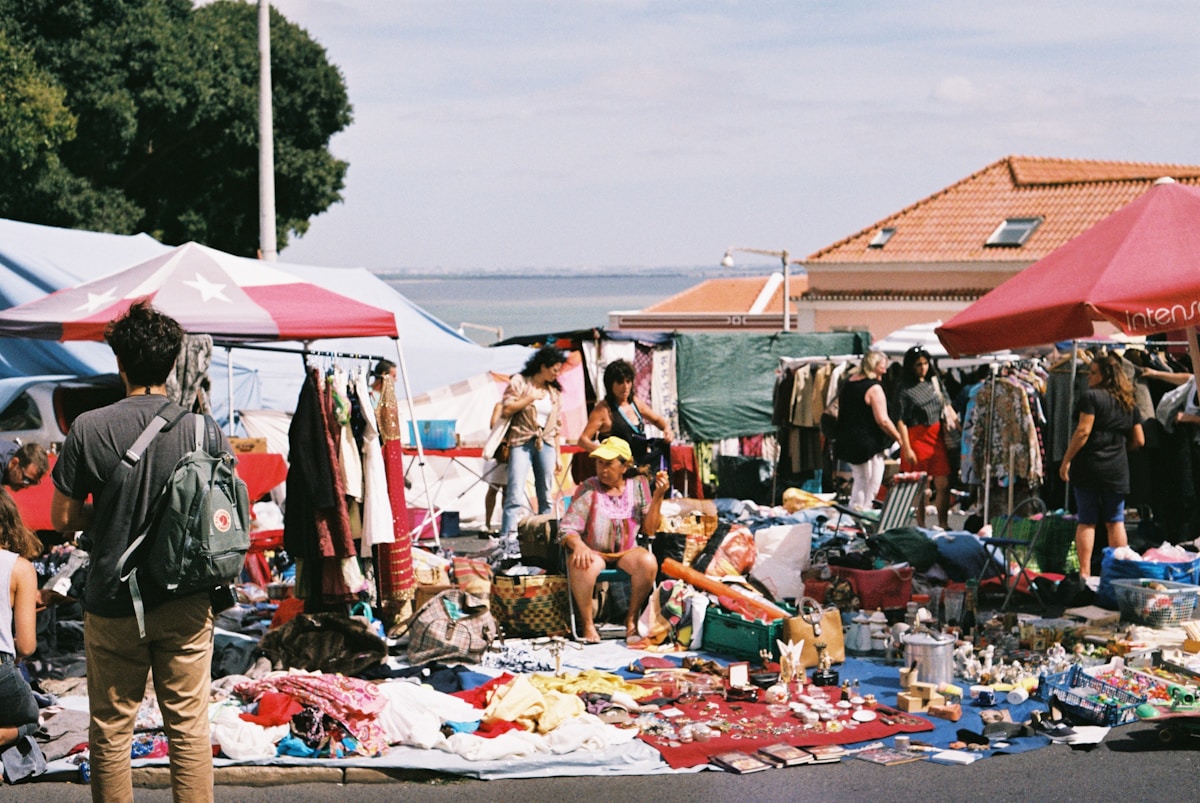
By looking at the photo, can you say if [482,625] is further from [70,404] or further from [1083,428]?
[70,404]

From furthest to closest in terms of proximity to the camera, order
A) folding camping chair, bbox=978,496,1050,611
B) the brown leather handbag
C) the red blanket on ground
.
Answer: folding camping chair, bbox=978,496,1050,611, the brown leather handbag, the red blanket on ground

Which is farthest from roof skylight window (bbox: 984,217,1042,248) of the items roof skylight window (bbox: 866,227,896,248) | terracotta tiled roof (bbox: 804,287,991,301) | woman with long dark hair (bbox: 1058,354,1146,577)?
woman with long dark hair (bbox: 1058,354,1146,577)

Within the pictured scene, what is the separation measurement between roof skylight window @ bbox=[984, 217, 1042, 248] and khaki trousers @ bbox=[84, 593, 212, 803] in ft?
129

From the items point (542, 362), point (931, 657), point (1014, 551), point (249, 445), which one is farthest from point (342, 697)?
point (249, 445)

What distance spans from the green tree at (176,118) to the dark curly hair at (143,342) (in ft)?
79.5

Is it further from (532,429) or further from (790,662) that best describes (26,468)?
(790,662)

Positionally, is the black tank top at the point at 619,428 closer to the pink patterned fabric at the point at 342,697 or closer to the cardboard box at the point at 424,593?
the cardboard box at the point at 424,593

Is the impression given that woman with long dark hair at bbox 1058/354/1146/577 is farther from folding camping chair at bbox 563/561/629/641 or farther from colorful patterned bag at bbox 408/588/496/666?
colorful patterned bag at bbox 408/588/496/666

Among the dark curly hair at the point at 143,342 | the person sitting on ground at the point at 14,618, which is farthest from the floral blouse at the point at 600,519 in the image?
the dark curly hair at the point at 143,342

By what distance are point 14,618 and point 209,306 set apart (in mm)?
3819

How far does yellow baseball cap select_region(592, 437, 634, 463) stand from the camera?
29.6 feet

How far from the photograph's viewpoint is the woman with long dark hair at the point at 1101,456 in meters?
9.70

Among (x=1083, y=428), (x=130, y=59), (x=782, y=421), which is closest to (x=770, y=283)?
(x=130, y=59)

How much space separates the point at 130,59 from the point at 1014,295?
88.6 feet
